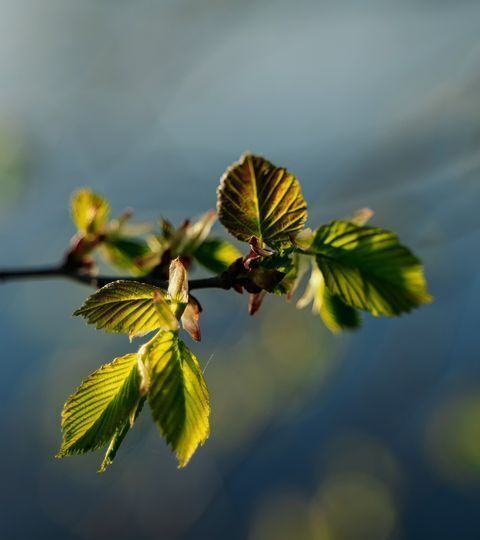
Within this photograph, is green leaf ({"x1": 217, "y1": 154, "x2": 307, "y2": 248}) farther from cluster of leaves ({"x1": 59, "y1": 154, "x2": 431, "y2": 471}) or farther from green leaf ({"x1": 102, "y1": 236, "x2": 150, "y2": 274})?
green leaf ({"x1": 102, "y1": 236, "x2": 150, "y2": 274})

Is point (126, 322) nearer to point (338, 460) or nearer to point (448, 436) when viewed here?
point (448, 436)

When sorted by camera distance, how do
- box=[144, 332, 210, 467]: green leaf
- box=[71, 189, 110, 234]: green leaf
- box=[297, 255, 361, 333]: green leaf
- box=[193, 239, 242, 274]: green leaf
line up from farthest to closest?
box=[71, 189, 110, 234]: green leaf, box=[193, 239, 242, 274]: green leaf, box=[297, 255, 361, 333]: green leaf, box=[144, 332, 210, 467]: green leaf

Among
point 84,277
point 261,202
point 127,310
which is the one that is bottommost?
point 84,277

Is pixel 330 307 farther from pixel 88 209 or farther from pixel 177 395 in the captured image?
pixel 88 209

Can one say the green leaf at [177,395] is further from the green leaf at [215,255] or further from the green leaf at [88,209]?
the green leaf at [88,209]

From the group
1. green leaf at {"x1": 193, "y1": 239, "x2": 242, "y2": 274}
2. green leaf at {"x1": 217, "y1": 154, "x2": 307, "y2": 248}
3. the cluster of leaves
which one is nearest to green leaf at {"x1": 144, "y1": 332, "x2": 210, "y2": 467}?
the cluster of leaves

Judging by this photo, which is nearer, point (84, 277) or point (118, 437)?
point (118, 437)

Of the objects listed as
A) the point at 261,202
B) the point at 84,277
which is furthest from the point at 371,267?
the point at 84,277
